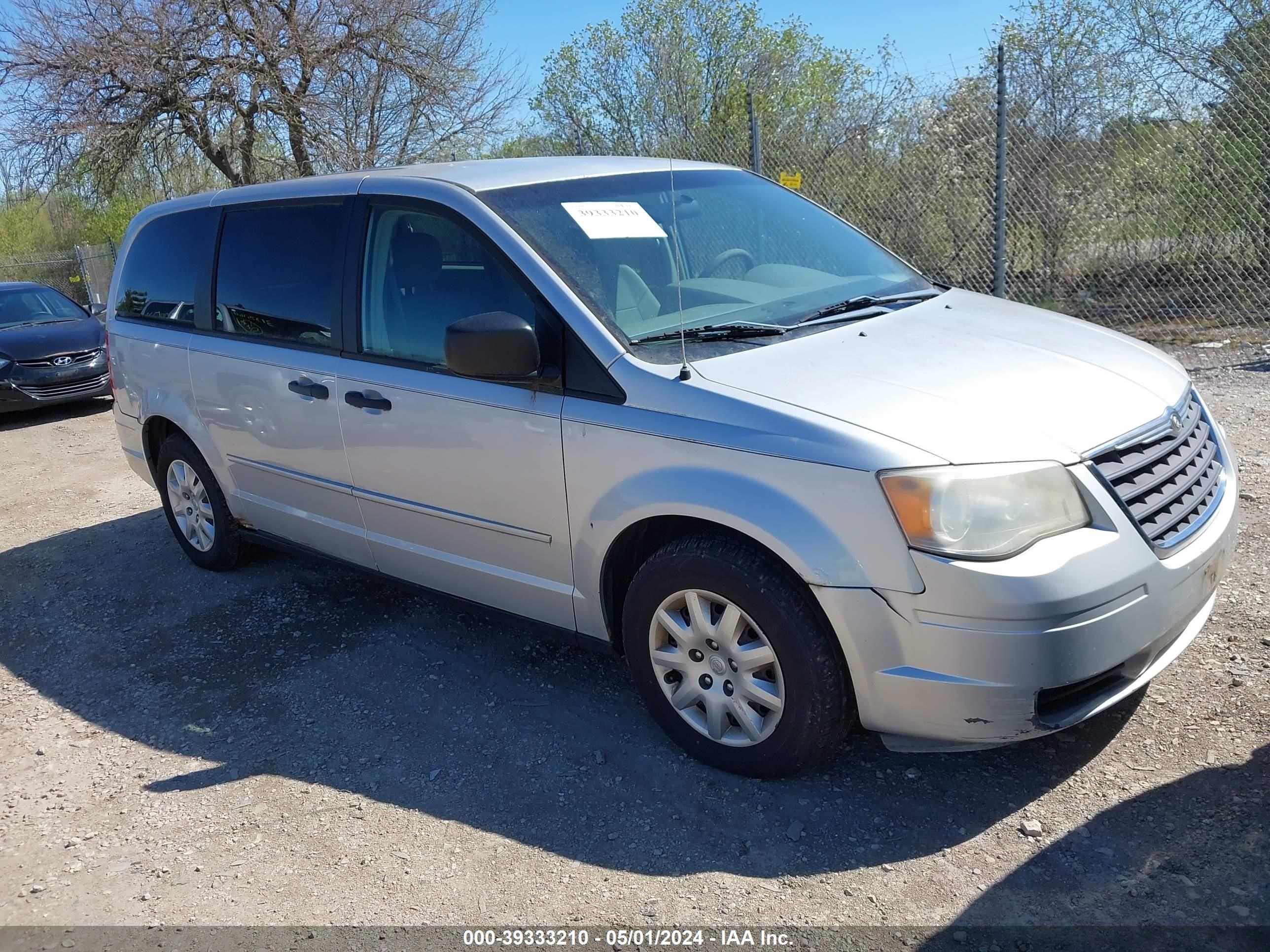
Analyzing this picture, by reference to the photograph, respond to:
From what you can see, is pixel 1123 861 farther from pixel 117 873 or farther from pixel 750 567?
pixel 117 873

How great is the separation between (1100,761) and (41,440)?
1003 cm

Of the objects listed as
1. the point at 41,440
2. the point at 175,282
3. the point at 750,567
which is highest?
the point at 175,282

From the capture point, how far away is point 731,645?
3.17m

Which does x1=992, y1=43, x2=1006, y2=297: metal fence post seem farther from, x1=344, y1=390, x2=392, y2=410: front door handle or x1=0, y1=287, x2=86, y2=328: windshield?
x1=0, y1=287, x2=86, y2=328: windshield

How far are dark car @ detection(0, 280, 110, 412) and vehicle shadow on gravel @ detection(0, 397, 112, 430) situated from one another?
21 cm

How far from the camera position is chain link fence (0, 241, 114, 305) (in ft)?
68.5

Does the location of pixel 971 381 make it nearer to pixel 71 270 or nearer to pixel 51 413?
pixel 51 413

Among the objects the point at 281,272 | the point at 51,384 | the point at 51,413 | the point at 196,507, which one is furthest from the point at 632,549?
the point at 51,413

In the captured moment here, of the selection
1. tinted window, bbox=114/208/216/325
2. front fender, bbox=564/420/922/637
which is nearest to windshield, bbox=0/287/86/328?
tinted window, bbox=114/208/216/325

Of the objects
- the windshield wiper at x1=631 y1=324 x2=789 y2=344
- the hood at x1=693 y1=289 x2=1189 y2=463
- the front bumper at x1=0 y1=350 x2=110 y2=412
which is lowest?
the front bumper at x1=0 y1=350 x2=110 y2=412

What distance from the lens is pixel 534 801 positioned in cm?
333

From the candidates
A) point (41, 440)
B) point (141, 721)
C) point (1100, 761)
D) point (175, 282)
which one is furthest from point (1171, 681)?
point (41, 440)

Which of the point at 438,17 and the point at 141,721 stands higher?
the point at 438,17

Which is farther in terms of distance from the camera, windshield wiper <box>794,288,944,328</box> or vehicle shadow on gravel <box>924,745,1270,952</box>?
windshield wiper <box>794,288,944,328</box>
